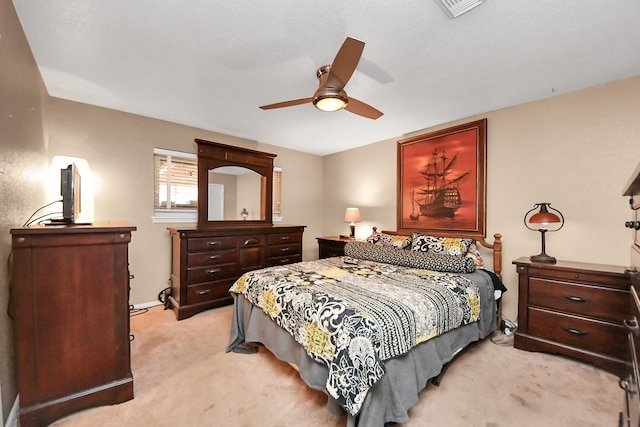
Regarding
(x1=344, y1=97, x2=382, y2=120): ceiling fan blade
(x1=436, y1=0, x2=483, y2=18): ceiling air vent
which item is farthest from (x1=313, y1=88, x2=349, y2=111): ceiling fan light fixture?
(x1=436, y1=0, x2=483, y2=18): ceiling air vent

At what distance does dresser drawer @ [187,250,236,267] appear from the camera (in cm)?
323

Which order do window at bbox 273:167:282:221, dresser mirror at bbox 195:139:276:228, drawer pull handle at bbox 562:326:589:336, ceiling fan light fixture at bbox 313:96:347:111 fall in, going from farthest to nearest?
window at bbox 273:167:282:221 → dresser mirror at bbox 195:139:276:228 → drawer pull handle at bbox 562:326:589:336 → ceiling fan light fixture at bbox 313:96:347:111

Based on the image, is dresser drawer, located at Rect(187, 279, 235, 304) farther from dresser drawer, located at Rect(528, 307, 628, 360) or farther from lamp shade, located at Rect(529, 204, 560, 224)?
lamp shade, located at Rect(529, 204, 560, 224)

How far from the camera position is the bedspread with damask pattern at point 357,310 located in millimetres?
1368

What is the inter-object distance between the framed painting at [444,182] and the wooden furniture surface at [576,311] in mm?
879

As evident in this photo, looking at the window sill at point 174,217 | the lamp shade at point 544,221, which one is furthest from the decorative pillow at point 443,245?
the window sill at point 174,217

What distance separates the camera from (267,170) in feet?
14.5

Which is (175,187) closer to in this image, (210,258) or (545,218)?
(210,258)

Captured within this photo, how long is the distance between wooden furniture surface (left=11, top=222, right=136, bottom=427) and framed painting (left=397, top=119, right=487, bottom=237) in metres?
3.44

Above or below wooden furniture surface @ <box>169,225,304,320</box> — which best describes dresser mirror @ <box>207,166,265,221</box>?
above

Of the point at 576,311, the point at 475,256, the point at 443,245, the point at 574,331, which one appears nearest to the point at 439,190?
the point at 443,245

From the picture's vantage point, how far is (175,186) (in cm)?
365

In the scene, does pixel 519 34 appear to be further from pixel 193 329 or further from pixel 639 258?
pixel 193 329

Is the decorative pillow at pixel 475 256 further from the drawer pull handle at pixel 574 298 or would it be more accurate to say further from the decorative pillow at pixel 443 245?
the drawer pull handle at pixel 574 298
